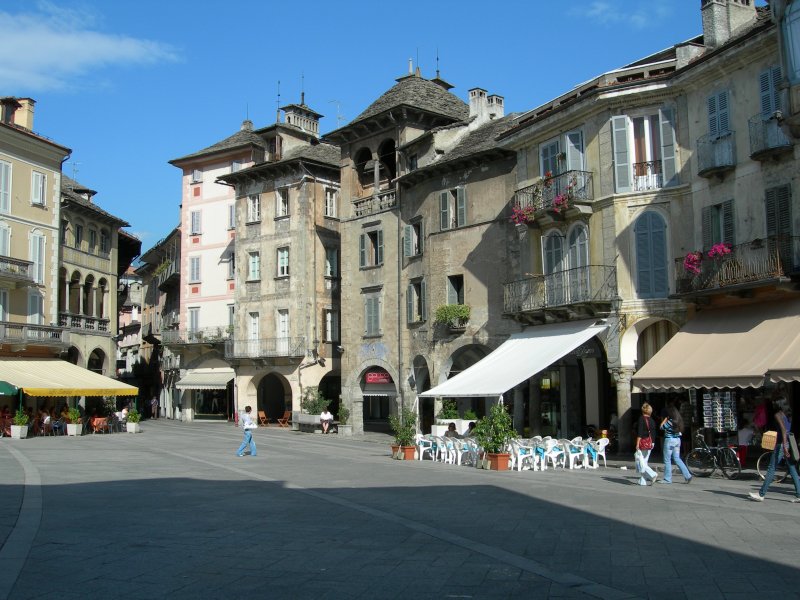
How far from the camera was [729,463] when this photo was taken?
19406 mm

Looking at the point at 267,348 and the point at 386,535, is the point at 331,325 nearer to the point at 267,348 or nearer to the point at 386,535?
the point at 267,348

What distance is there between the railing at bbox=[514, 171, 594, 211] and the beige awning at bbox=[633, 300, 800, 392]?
576 centimetres

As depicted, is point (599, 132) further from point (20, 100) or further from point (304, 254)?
point (20, 100)

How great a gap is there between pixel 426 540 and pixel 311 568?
89.2 inches

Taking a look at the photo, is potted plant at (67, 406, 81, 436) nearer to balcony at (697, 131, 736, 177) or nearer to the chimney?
balcony at (697, 131, 736, 177)

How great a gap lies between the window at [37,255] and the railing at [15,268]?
50.3 inches

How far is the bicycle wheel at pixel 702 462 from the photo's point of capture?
64.6ft

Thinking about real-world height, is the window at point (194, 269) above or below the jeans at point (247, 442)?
above

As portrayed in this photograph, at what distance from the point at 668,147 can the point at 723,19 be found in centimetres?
442

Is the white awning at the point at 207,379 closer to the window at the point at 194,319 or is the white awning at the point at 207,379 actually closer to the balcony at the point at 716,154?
the window at the point at 194,319

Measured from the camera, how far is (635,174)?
85.7ft

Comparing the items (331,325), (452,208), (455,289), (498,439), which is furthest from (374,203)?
(498,439)

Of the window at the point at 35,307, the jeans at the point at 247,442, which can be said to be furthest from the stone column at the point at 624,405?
the window at the point at 35,307

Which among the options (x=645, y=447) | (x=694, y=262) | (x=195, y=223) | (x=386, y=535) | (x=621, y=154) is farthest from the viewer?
(x=195, y=223)
